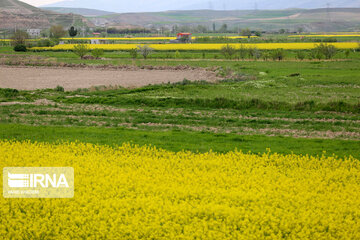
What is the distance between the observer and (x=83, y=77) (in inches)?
2031

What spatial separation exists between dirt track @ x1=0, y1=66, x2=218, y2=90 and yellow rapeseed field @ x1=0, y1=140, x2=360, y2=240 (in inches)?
1113

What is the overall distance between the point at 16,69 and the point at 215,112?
4282 cm

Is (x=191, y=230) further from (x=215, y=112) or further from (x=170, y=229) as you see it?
(x=215, y=112)

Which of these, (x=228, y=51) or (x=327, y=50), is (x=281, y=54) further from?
(x=228, y=51)

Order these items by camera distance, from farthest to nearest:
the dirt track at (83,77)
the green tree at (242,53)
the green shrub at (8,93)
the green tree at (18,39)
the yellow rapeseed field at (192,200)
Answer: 1. the green tree at (18,39)
2. the green tree at (242,53)
3. the dirt track at (83,77)
4. the green shrub at (8,93)
5. the yellow rapeseed field at (192,200)

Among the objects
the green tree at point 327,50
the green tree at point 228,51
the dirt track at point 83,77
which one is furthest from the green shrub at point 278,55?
the dirt track at point 83,77

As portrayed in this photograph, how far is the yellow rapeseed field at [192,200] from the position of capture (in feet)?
31.0

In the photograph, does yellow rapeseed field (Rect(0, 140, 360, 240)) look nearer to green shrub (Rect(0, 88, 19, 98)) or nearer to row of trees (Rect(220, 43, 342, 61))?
green shrub (Rect(0, 88, 19, 98))

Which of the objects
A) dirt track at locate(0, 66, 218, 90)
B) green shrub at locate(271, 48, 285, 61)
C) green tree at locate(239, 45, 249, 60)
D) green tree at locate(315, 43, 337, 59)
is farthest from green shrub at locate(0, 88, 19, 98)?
green tree at locate(315, 43, 337, 59)

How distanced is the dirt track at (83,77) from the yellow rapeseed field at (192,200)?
92.8 feet

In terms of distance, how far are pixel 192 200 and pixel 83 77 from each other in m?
43.0

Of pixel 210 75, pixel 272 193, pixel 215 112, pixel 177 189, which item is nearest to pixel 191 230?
pixel 177 189

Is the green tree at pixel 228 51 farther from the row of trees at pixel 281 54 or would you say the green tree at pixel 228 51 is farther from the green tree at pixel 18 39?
the green tree at pixel 18 39

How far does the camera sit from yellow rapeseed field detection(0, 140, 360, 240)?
9453 millimetres
